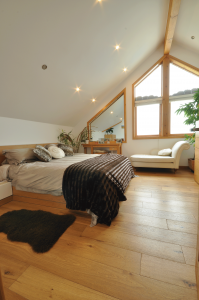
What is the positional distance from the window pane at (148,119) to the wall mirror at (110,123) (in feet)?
1.68

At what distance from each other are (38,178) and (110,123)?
334cm

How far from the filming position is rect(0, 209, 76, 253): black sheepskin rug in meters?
1.29

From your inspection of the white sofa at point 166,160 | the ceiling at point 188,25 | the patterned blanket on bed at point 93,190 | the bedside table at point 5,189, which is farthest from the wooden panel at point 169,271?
the ceiling at point 188,25

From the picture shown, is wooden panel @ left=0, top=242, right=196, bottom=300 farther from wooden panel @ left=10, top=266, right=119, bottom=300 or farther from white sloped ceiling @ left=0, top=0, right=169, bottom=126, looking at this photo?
white sloped ceiling @ left=0, top=0, right=169, bottom=126

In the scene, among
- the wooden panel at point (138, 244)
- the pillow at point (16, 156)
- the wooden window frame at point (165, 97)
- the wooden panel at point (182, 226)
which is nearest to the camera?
the wooden panel at point (138, 244)

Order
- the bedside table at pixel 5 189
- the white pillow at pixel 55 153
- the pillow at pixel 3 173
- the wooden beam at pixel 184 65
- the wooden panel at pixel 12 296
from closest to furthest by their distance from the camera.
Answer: the wooden panel at pixel 12 296 → the bedside table at pixel 5 189 → the pillow at pixel 3 173 → the white pillow at pixel 55 153 → the wooden beam at pixel 184 65

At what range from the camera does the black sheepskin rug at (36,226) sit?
129 cm

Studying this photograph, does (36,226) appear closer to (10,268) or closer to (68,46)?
(10,268)

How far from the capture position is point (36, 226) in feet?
4.93

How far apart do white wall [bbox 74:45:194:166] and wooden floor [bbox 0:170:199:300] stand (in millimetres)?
2627

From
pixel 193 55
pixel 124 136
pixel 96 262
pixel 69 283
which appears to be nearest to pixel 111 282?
pixel 96 262

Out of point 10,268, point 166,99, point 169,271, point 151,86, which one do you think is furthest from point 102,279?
point 151,86

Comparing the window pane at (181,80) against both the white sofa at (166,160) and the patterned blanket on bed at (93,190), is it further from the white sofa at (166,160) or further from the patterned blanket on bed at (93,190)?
the patterned blanket on bed at (93,190)

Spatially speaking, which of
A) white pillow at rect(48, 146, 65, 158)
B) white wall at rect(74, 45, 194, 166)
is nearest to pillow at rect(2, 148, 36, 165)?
white pillow at rect(48, 146, 65, 158)
